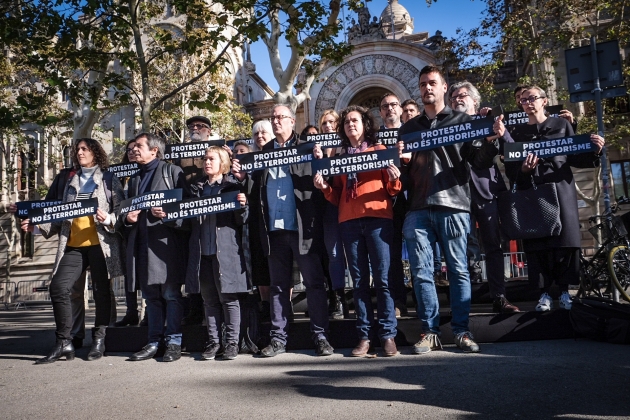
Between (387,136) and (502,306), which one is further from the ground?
(387,136)

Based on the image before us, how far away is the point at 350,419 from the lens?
311 cm

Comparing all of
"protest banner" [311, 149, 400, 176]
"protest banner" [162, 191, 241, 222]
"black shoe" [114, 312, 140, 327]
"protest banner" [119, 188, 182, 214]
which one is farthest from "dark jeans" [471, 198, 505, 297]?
"black shoe" [114, 312, 140, 327]

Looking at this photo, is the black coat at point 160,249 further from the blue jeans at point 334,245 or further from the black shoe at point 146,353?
the blue jeans at point 334,245

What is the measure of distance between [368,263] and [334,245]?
463 mm

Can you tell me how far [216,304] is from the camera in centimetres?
575

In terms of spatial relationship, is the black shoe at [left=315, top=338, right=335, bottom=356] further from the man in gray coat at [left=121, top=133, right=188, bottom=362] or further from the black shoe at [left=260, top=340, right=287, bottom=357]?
the man in gray coat at [left=121, top=133, right=188, bottom=362]

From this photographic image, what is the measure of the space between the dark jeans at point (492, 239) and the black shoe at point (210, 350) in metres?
2.98

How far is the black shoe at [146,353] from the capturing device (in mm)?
5652

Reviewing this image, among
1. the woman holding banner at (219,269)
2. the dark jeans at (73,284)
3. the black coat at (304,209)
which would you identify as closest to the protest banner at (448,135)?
the black coat at (304,209)

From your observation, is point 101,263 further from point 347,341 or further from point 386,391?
point 386,391

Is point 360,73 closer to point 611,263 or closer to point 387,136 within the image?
point 611,263

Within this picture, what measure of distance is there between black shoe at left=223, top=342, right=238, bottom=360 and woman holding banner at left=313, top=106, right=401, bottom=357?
47.0 inches

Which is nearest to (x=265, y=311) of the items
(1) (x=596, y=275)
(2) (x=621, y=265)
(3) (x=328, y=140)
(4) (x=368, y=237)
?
(4) (x=368, y=237)

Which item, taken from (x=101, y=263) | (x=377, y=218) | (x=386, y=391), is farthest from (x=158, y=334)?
(x=386, y=391)
